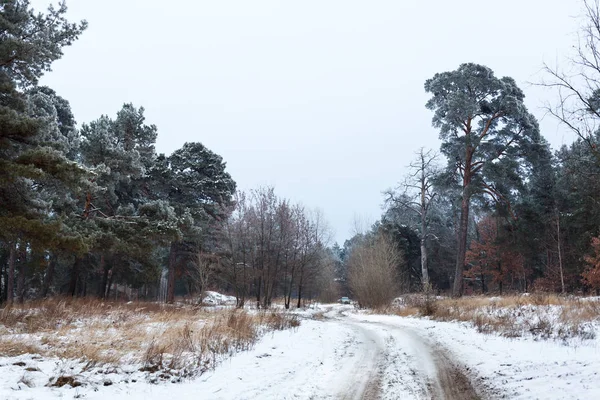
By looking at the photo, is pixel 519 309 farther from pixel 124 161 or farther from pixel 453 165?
pixel 124 161

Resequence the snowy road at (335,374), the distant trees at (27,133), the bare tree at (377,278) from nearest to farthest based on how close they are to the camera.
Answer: the snowy road at (335,374) < the distant trees at (27,133) < the bare tree at (377,278)

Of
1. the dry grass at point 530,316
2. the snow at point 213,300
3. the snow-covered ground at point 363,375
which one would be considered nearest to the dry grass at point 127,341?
the snow-covered ground at point 363,375

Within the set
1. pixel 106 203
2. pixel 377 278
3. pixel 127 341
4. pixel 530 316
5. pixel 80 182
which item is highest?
pixel 106 203

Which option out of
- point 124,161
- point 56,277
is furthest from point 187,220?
point 56,277

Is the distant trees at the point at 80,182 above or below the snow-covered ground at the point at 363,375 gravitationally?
above

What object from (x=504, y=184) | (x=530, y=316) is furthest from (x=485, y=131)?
(x=530, y=316)

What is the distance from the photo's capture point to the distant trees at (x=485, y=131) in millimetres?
23203

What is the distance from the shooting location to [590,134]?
8.27 m

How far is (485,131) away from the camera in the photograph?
24172 mm

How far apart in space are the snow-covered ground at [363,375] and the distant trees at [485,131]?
16247 mm

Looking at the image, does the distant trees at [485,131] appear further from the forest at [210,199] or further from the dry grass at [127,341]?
the dry grass at [127,341]

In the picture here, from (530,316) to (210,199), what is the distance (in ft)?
83.3

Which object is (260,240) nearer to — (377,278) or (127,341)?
(377,278)

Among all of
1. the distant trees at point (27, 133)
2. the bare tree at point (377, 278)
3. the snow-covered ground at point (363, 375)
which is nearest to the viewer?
the snow-covered ground at point (363, 375)
